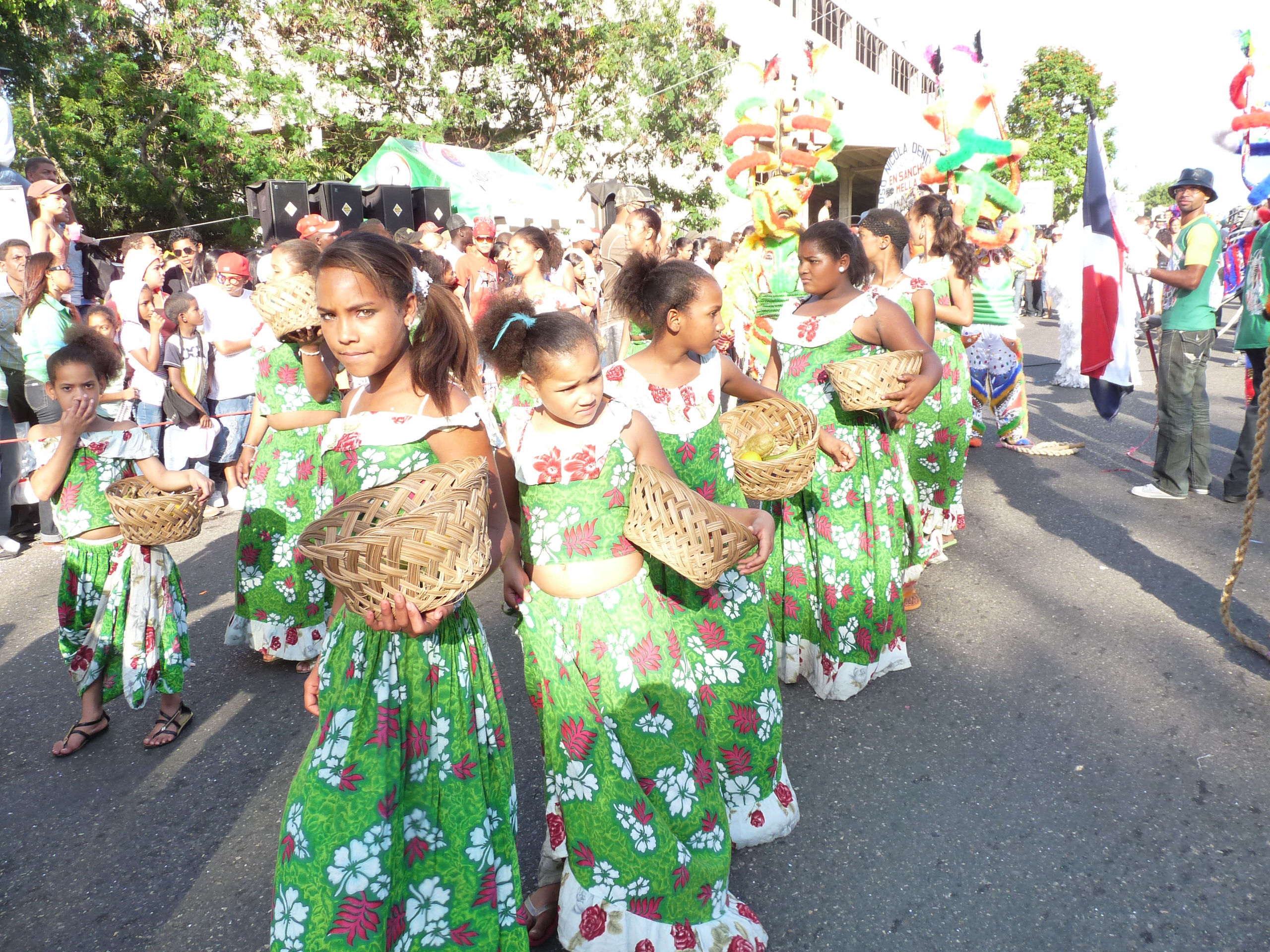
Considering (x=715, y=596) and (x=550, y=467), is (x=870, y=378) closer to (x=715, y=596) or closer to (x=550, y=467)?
(x=715, y=596)

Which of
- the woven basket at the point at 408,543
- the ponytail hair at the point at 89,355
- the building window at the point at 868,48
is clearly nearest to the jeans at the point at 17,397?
the ponytail hair at the point at 89,355

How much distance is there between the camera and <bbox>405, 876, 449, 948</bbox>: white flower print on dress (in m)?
2.01

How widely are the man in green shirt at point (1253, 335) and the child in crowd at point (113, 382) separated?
5.00m

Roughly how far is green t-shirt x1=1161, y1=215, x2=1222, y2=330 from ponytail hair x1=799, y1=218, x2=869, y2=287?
12.1 feet

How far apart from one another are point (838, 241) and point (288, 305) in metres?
2.25

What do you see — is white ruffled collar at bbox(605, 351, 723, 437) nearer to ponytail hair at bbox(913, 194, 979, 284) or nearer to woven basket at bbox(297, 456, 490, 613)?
woven basket at bbox(297, 456, 490, 613)

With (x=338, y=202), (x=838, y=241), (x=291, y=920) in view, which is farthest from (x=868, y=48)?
(x=291, y=920)

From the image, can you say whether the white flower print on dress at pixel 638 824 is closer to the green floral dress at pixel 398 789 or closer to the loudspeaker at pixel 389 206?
the green floral dress at pixel 398 789

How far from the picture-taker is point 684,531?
2098 millimetres

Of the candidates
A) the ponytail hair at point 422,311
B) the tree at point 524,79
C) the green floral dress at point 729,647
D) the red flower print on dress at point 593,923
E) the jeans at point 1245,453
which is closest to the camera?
the ponytail hair at point 422,311

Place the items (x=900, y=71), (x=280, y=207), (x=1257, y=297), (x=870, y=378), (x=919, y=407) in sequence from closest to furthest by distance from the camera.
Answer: (x=870, y=378)
(x=1257, y=297)
(x=919, y=407)
(x=280, y=207)
(x=900, y=71)

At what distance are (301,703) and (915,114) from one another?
140ft

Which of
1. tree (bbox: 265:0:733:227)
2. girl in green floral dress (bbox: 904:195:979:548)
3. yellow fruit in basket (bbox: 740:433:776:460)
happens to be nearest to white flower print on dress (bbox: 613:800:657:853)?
yellow fruit in basket (bbox: 740:433:776:460)

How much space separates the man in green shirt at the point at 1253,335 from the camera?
4.08 m
